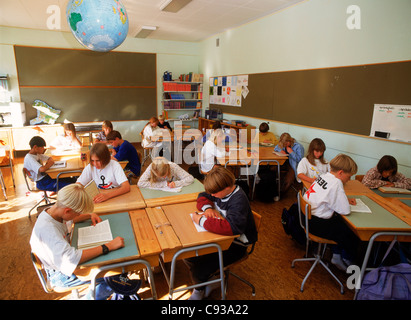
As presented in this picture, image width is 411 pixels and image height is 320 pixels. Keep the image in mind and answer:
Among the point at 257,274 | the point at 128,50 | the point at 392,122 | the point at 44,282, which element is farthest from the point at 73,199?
the point at 128,50

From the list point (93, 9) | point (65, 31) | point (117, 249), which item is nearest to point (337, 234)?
point (117, 249)

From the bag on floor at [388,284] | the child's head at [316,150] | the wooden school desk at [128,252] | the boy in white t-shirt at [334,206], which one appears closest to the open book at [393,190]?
the boy in white t-shirt at [334,206]

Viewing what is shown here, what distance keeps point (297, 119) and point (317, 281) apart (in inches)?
130

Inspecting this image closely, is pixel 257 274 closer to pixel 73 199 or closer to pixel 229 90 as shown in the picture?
pixel 73 199

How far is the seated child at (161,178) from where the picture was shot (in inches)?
107

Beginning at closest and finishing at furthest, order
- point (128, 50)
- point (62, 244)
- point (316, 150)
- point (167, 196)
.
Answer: point (62, 244)
point (167, 196)
point (316, 150)
point (128, 50)

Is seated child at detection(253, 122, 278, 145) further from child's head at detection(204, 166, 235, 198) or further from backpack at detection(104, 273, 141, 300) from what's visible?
backpack at detection(104, 273, 141, 300)

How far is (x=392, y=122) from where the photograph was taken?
141 inches

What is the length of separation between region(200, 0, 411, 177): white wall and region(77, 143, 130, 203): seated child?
3.46 meters

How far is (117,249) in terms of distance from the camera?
5.46ft

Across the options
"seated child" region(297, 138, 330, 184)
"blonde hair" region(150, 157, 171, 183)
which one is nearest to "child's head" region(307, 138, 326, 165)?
"seated child" region(297, 138, 330, 184)

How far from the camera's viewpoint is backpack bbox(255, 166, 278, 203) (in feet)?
14.0

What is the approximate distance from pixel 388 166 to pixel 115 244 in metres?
2.97
